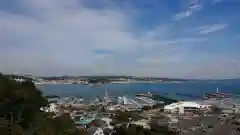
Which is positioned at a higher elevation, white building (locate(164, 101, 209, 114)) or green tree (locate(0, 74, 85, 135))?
green tree (locate(0, 74, 85, 135))

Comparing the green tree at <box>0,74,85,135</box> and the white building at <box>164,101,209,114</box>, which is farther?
the white building at <box>164,101,209,114</box>

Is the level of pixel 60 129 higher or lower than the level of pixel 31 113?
lower

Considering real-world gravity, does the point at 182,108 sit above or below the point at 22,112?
below

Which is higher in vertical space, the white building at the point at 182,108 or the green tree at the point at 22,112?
the green tree at the point at 22,112

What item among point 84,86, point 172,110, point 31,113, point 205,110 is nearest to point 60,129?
point 31,113

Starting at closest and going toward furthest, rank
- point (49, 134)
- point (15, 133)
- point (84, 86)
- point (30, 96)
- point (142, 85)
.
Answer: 1. point (15, 133)
2. point (49, 134)
3. point (30, 96)
4. point (84, 86)
5. point (142, 85)

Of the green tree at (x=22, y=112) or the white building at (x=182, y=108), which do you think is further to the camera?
the white building at (x=182, y=108)

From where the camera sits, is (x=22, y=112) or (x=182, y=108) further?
(x=182, y=108)

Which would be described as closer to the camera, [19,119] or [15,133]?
[15,133]

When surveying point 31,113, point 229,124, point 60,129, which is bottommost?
point 229,124

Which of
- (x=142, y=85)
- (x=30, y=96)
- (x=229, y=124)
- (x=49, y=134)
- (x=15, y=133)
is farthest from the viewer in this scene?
(x=142, y=85)

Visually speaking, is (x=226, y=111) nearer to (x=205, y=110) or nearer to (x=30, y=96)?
(x=205, y=110)
